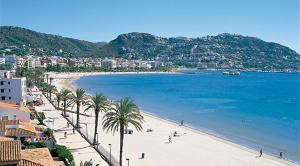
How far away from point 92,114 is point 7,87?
14.5 m

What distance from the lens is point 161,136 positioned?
5331cm

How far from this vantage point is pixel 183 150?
44.9m

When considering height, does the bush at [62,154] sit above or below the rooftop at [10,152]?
below

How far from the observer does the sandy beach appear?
1565 inches

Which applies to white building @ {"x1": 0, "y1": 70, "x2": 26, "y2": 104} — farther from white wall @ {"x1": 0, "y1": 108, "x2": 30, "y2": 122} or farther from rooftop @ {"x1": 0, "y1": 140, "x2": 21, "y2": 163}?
rooftop @ {"x1": 0, "y1": 140, "x2": 21, "y2": 163}

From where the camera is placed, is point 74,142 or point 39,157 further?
point 74,142

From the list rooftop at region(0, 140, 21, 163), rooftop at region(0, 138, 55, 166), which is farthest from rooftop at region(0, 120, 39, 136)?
rooftop at region(0, 140, 21, 163)

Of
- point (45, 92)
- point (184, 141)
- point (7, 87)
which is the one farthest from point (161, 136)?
point (45, 92)

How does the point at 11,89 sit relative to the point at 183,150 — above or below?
above

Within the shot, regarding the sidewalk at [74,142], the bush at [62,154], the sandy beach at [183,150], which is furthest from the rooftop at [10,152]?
the sandy beach at [183,150]

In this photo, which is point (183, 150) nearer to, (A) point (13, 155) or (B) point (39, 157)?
(B) point (39, 157)

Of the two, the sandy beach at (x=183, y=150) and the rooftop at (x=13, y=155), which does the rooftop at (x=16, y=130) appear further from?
the rooftop at (x=13, y=155)

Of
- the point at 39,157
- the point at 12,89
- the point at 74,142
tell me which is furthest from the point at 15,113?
the point at 39,157

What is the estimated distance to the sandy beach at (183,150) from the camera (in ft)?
130
